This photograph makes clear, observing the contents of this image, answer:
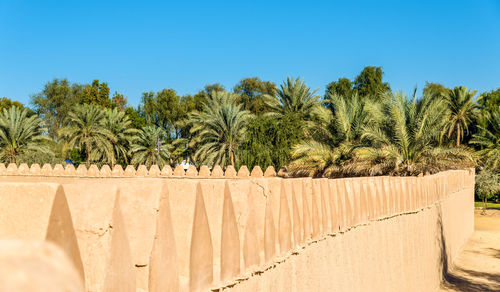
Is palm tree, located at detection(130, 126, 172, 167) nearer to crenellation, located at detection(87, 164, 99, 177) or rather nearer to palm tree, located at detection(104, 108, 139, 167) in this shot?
palm tree, located at detection(104, 108, 139, 167)

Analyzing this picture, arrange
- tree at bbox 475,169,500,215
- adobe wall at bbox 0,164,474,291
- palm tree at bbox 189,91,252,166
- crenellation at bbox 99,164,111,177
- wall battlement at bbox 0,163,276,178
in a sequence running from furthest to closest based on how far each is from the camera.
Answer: palm tree at bbox 189,91,252,166, tree at bbox 475,169,500,215, crenellation at bbox 99,164,111,177, wall battlement at bbox 0,163,276,178, adobe wall at bbox 0,164,474,291

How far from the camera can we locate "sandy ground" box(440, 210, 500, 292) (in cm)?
938

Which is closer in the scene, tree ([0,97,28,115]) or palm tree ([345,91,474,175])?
palm tree ([345,91,474,175])

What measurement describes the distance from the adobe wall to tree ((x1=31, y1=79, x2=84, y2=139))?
2075 inches

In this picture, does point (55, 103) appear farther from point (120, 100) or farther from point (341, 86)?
point (341, 86)

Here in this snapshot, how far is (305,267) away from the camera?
3.49 meters

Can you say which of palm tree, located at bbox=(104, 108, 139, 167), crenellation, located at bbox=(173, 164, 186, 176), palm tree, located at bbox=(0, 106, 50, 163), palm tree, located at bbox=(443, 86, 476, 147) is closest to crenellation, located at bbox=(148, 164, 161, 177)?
crenellation, located at bbox=(173, 164, 186, 176)

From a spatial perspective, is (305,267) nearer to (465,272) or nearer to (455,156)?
(465,272)

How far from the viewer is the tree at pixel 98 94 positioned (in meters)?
40.2

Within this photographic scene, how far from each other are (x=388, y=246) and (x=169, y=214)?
185 inches

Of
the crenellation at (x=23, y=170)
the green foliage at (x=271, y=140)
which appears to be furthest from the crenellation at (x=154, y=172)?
the green foliage at (x=271, y=140)

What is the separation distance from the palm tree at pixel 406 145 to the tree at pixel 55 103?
46056 mm

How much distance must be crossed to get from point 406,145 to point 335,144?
2.96m

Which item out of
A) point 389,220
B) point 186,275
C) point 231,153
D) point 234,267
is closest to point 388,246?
point 389,220
